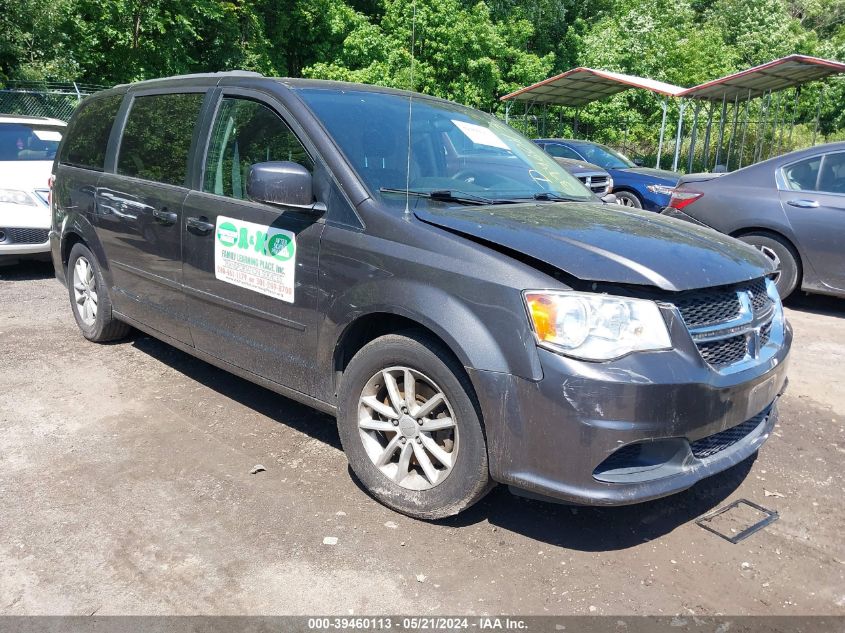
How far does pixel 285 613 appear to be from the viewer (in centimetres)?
263

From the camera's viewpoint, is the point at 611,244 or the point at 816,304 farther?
the point at 816,304

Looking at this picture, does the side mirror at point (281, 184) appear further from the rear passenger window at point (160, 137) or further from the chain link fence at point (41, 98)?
the chain link fence at point (41, 98)

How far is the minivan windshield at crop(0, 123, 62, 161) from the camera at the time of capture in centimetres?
867

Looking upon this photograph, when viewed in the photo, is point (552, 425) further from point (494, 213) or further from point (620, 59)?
point (620, 59)

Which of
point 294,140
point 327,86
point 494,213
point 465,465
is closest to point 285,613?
point 465,465

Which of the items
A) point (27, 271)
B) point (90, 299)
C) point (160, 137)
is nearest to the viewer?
point (160, 137)

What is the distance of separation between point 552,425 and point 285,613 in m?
1.15

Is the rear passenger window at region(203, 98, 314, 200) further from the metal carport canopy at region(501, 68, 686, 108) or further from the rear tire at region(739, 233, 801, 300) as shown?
the metal carport canopy at region(501, 68, 686, 108)

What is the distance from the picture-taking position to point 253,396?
15.3 feet

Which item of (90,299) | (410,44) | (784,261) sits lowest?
(90,299)

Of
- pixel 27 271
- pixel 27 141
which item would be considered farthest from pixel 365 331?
pixel 27 141

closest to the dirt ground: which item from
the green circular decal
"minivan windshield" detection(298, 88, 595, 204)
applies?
the green circular decal

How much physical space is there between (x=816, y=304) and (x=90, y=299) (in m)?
6.70

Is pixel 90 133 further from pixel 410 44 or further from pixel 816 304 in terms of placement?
pixel 410 44
